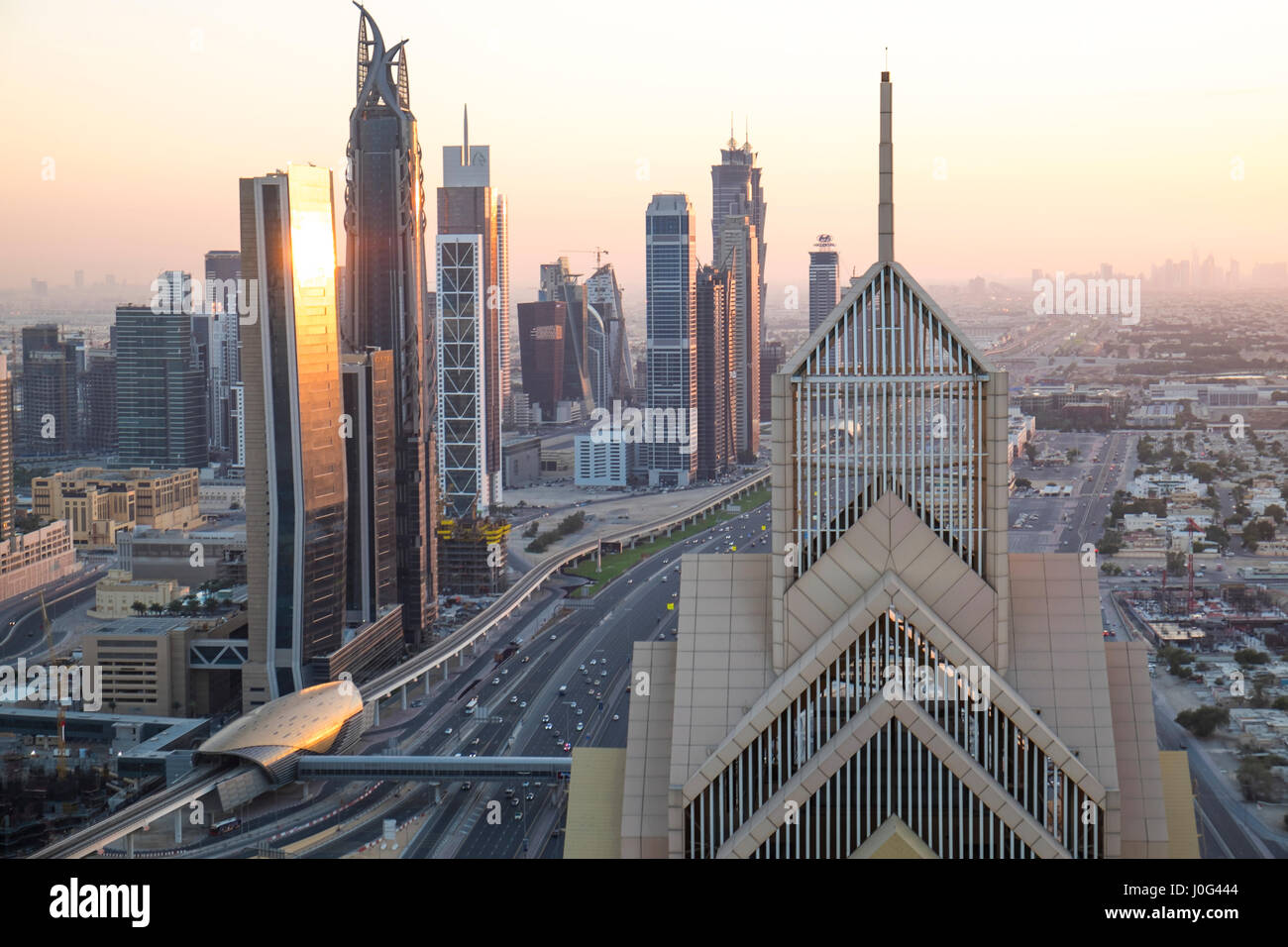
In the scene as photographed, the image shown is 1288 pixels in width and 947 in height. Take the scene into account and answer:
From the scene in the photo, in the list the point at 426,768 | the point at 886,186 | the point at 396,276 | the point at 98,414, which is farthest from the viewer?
the point at 98,414

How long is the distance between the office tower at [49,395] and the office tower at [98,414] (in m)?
1.02

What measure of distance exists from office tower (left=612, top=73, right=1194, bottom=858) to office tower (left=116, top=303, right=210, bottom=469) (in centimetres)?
9437

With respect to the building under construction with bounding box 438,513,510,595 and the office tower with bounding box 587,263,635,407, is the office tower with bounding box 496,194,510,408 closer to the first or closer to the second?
the office tower with bounding box 587,263,635,407

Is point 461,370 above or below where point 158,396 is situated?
above

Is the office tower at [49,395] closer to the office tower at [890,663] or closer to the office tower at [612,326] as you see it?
the office tower at [612,326]

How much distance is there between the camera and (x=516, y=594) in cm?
7300

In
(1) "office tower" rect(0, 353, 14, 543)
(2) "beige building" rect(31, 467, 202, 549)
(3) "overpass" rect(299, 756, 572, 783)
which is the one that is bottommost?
(3) "overpass" rect(299, 756, 572, 783)

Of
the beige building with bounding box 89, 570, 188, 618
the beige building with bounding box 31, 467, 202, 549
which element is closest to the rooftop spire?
the beige building with bounding box 89, 570, 188, 618

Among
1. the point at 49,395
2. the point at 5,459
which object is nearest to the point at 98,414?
→ the point at 49,395

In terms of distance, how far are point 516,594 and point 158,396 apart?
1805 inches

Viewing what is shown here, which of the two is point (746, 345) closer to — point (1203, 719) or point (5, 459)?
point (5, 459)

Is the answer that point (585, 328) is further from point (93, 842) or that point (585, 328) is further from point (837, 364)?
point (837, 364)

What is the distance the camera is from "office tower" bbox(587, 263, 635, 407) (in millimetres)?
156250

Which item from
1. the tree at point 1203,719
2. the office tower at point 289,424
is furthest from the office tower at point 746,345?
the tree at point 1203,719
